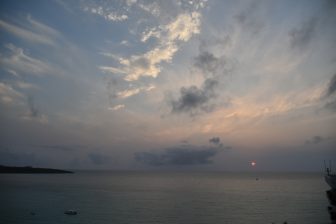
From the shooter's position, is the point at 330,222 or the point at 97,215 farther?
the point at 97,215

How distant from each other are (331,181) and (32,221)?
10242cm

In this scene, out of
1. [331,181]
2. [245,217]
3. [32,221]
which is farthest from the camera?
[331,181]

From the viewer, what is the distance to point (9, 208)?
267 feet

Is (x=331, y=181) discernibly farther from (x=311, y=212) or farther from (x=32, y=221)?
(x=32, y=221)

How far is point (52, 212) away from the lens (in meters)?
78.2

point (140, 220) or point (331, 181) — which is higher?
point (331, 181)

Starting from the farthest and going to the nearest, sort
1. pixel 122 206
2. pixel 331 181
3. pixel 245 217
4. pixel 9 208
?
pixel 331 181 < pixel 122 206 < pixel 9 208 < pixel 245 217

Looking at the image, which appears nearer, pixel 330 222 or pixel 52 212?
pixel 330 222

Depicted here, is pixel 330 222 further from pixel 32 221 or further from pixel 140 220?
pixel 32 221

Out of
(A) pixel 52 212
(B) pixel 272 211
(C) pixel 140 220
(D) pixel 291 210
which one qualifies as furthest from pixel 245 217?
(A) pixel 52 212

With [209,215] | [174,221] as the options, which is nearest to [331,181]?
[209,215]

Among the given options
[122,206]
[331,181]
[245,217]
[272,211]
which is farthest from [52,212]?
[331,181]

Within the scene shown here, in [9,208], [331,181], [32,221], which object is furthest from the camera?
[331,181]

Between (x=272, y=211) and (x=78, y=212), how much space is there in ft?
181
